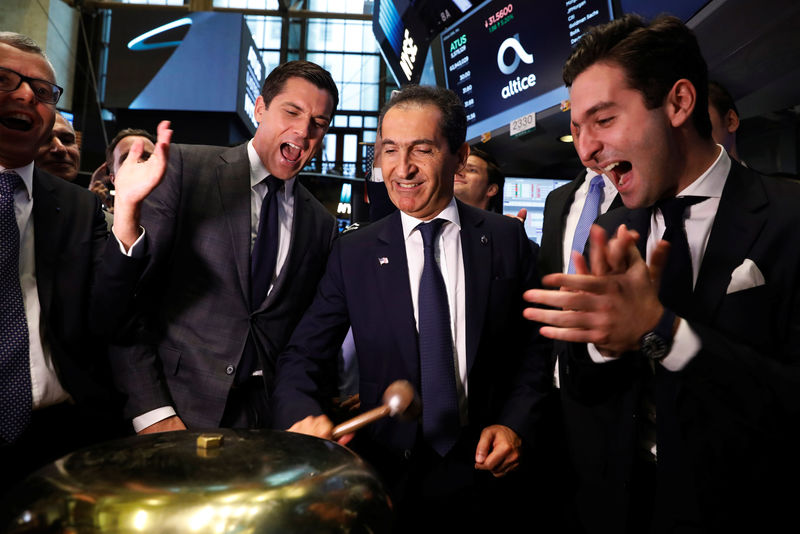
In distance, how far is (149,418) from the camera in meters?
1.58

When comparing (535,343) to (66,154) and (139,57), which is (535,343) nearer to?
(66,154)

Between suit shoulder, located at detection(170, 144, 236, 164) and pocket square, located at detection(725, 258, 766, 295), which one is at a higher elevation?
suit shoulder, located at detection(170, 144, 236, 164)

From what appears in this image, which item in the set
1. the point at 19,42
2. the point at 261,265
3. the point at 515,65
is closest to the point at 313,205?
the point at 261,265

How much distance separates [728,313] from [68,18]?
45.2 feet

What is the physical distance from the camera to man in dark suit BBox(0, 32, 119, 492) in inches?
55.4

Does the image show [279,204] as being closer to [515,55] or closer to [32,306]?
[32,306]

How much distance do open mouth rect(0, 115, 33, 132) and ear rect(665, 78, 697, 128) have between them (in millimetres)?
1588

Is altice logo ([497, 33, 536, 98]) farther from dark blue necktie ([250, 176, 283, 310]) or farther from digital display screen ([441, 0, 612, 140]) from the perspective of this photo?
dark blue necktie ([250, 176, 283, 310])

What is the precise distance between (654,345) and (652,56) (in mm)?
698

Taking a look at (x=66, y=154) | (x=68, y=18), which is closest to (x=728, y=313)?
(x=66, y=154)

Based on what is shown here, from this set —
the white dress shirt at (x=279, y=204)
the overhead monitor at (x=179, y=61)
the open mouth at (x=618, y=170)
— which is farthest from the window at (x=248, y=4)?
the open mouth at (x=618, y=170)

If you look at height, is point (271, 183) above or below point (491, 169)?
below

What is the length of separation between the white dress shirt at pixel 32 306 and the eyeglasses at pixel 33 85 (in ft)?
0.63

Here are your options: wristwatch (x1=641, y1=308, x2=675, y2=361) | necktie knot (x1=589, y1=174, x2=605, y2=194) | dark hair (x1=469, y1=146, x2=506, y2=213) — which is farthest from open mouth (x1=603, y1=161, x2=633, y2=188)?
dark hair (x1=469, y1=146, x2=506, y2=213)
